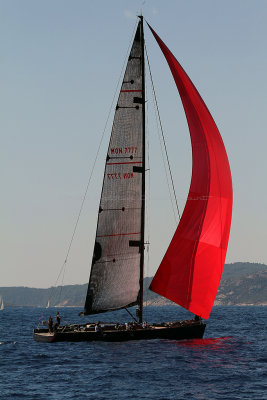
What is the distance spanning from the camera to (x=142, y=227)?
35.2 meters

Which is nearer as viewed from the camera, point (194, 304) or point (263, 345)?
point (194, 304)

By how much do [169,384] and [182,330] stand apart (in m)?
9.16

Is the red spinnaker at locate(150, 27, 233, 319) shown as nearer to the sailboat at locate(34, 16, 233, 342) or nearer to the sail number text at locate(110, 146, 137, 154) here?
the sailboat at locate(34, 16, 233, 342)

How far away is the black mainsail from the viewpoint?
34812 mm

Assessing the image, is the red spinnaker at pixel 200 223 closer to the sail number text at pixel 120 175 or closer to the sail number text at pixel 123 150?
the sail number text at pixel 123 150

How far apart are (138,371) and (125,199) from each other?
35.5ft

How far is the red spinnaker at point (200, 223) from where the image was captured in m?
33.5

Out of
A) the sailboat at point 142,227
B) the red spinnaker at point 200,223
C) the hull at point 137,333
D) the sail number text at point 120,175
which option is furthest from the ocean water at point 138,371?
the sail number text at point 120,175

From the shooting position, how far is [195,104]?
33969 mm

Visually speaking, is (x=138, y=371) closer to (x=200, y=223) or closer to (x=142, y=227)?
(x=200, y=223)

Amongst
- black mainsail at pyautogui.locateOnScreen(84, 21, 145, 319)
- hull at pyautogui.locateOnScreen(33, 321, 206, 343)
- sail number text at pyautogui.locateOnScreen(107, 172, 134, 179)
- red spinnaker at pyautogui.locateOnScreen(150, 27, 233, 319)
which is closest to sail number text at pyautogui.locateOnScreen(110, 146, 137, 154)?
black mainsail at pyautogui.locateOnScreen(84, 21, 145, 319)

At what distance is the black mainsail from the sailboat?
5 cm

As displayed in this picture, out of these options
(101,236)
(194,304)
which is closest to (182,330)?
(194,304)

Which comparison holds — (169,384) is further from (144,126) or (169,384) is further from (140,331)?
(144,126)
